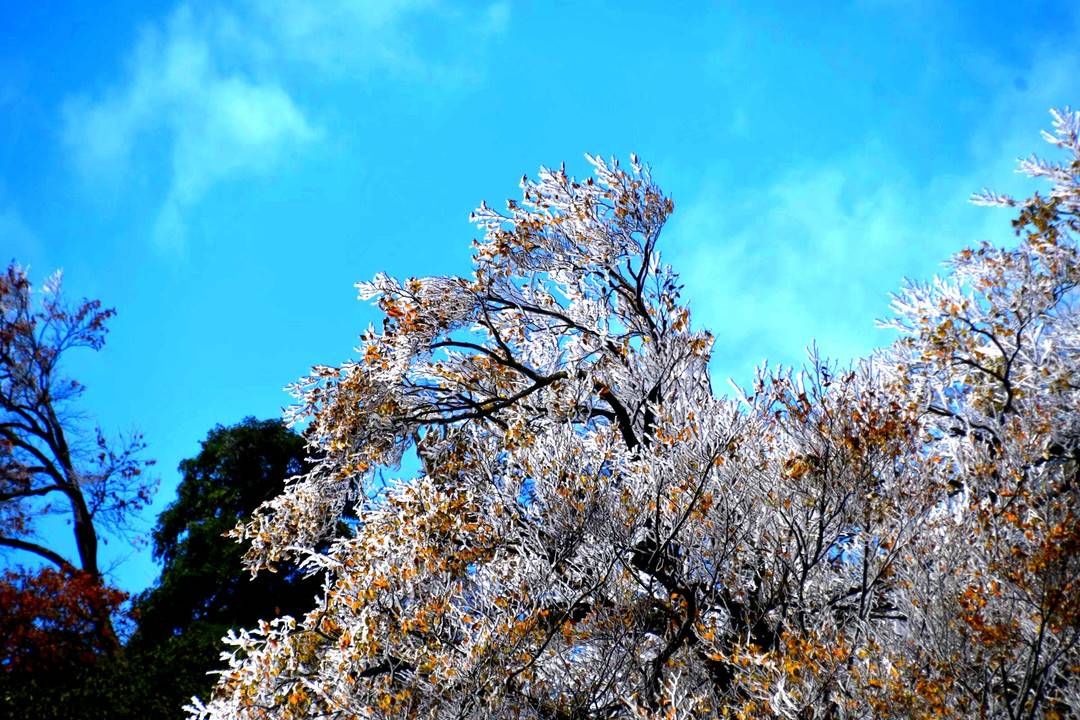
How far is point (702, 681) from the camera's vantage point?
21.1ft

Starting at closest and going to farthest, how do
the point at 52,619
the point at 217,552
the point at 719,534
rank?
the point at 719,534
the point at 52,619
the point at 217,552

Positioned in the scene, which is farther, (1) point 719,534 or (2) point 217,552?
(2) point 217,552

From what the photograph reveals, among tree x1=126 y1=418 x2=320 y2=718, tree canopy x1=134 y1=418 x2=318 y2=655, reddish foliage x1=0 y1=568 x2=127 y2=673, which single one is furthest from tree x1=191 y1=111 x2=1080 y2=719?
tree canopy x1=134 y1=418 x2=318 y2=655

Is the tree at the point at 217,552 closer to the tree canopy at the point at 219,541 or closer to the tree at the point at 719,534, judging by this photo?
the tree canopy at the point at 219,541

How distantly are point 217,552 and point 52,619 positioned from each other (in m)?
3.36

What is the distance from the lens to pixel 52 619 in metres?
13.7

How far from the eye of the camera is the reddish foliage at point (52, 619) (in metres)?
13.2

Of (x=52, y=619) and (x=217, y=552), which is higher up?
(x=217, y=552)

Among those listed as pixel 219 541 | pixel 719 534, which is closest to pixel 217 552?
pixel 219 541

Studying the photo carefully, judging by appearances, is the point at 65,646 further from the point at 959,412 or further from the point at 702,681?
the point at 959,412

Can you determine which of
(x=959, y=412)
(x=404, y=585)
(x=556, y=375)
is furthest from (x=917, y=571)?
(x=556, y=375)

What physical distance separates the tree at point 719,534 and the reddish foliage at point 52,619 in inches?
303

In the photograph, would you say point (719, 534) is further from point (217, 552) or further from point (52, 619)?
point (217, 552)

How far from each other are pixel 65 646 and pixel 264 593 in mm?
3601
